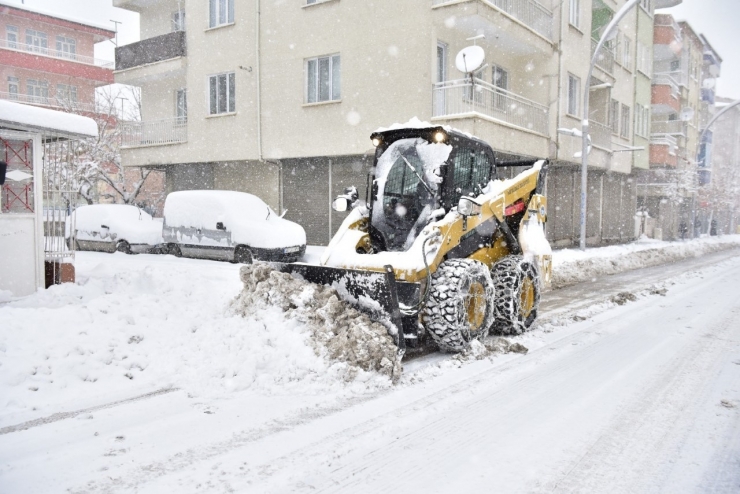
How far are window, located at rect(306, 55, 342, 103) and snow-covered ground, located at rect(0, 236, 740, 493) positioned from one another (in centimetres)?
1079

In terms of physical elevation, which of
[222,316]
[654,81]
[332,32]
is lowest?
[222,316]

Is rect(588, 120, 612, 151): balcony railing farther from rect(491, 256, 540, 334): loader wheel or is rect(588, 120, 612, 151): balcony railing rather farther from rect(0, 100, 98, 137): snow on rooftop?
rect(0, 100, 98, 137): snow on rooftop

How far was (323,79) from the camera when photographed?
16.7 meters

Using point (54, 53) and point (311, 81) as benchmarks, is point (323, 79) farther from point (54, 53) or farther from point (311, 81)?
point (54, 53)

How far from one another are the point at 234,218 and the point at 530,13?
1118cm

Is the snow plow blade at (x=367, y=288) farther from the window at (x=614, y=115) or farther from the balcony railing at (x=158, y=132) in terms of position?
the window at (x=614, y=115)

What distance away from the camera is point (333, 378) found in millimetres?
4660

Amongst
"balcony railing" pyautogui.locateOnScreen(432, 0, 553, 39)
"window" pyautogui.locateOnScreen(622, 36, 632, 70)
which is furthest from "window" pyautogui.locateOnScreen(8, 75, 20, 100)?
"window" pyautogui.locateOnScreen(622, 36, 632, 70)

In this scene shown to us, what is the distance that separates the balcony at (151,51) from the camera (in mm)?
20100

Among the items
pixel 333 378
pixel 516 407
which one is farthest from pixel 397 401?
pixel 516 407

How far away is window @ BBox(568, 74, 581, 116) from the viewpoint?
770 inches

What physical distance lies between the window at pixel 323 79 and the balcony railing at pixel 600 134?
9869mm

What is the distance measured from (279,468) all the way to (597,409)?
99.1 inches

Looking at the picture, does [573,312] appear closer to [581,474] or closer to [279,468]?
[581,474]
